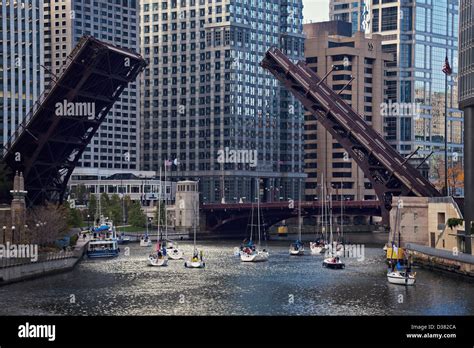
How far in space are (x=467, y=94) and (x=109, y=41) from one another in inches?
4968

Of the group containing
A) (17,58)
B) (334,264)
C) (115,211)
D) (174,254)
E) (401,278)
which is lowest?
(174,254)

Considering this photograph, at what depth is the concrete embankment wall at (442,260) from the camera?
65.5m

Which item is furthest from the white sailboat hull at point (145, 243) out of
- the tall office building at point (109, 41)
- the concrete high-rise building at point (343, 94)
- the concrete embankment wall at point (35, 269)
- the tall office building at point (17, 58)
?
the tall office building at point (109, 41)

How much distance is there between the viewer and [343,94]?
7215 inches

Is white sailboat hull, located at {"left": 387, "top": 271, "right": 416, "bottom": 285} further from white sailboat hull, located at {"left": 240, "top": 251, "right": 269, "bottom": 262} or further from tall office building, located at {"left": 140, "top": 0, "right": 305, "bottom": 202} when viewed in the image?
tall office building, located at {"left": 140, "top": 0, "right": 305, "bottom": 202}

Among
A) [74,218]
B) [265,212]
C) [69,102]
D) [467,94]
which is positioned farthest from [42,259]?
[265,212]

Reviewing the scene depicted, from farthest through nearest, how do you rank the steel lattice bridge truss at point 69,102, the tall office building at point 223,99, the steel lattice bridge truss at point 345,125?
1. the tall office building at point 223,99
2. the steel lattice bridge truss at point 345,125
3. the steel lattice bridge truss at point 69,102

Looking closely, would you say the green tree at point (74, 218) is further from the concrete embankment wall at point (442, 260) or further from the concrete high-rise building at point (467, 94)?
the concrete high-rise building at point (467, 94)

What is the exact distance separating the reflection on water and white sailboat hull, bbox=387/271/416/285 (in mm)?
618

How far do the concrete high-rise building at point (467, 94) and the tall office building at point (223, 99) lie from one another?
94.7m

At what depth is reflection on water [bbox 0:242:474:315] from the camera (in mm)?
52844

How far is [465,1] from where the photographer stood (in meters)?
77.7

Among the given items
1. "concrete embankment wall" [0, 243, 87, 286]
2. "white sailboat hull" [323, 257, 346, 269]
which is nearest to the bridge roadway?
"white sailboat hull" [323, 257, 346, 269]

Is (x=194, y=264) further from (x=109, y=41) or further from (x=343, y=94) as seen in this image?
(x=109, y=41)
